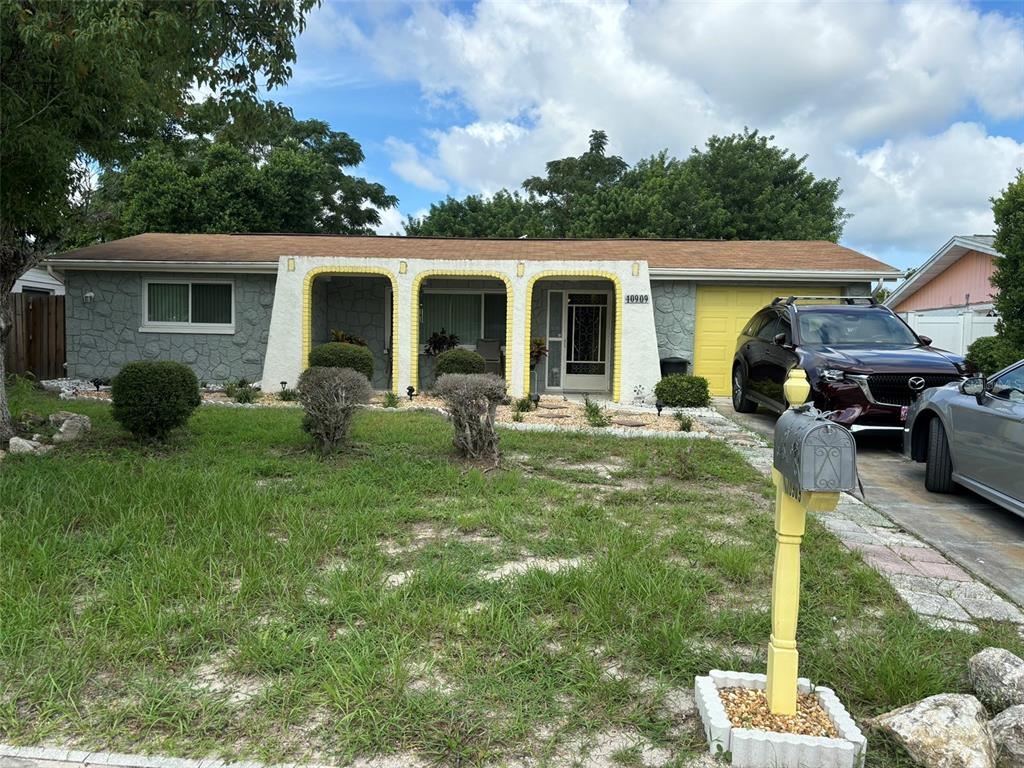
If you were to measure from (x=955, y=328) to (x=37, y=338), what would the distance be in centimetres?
2144

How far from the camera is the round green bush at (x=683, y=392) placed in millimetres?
11508

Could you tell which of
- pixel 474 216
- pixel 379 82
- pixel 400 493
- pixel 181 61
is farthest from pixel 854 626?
pixel 474 216

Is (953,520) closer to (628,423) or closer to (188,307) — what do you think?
(628,423)

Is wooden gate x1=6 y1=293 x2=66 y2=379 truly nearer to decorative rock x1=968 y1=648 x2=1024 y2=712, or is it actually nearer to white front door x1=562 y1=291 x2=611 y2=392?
white front door x1=562 y1=291 x2=611 y2=392

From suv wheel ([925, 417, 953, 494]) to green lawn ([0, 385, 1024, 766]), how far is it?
2087 mm

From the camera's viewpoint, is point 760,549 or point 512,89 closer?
point 760,549

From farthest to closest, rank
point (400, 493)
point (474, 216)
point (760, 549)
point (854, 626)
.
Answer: point (474, 216) < point (400, 493) < point (760, 549) < point (854, 626)

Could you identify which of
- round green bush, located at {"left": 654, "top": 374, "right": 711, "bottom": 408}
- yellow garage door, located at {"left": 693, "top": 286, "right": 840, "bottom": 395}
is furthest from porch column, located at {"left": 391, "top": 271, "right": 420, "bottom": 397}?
yellow garage door, located at {"left": 693, "top": 286, "right": 840, "bottom": 395}

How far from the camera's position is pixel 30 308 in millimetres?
14539

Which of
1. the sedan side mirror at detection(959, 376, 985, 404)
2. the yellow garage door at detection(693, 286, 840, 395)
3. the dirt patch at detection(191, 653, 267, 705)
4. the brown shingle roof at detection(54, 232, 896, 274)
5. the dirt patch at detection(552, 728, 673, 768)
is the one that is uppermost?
the brown shingle roof at detection(54, 232, 896, 274)

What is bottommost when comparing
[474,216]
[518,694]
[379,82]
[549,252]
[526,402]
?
[518,694]

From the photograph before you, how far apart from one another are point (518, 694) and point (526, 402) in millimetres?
8327

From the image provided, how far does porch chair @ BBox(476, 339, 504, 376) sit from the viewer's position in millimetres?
14578

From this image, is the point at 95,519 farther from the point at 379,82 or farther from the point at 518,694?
the point at 379,82
